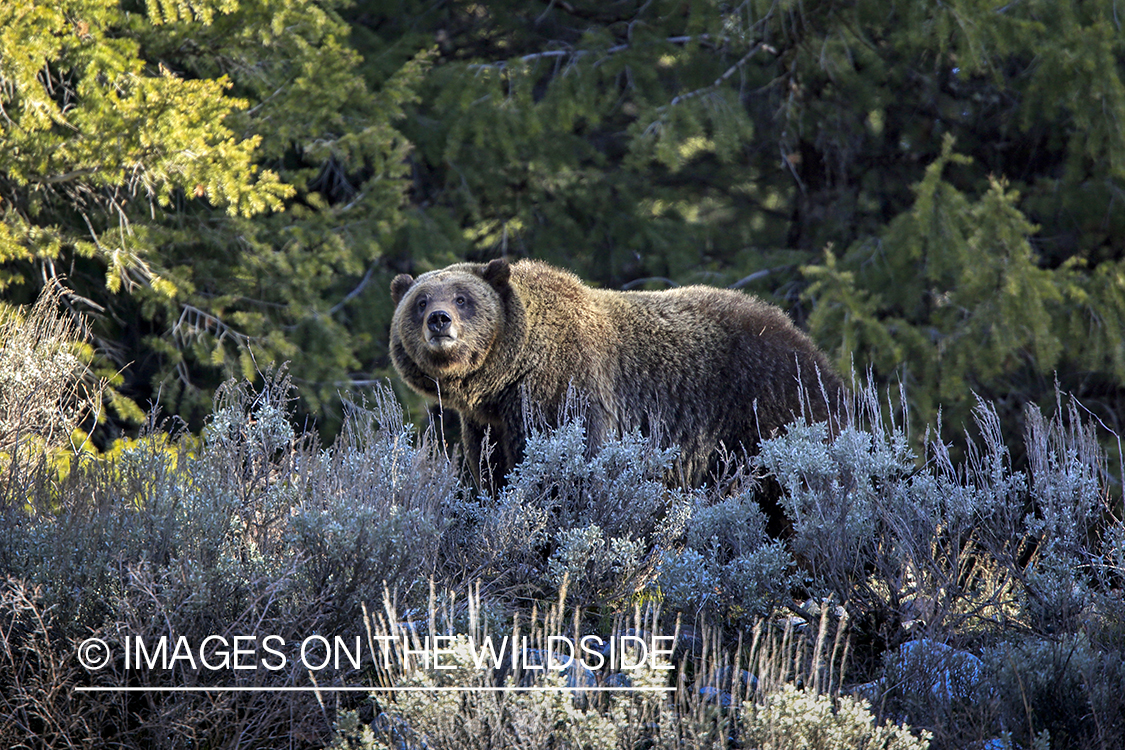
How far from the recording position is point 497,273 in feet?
20.5

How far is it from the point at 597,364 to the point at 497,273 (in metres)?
0.84

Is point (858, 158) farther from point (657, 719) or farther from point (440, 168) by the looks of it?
point (657, 719)

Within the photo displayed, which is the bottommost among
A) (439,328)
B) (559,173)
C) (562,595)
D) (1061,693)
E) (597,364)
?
(1061,693)

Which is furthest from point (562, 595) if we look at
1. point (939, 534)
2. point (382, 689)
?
point (939, 534)

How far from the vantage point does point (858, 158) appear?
42.6 ft

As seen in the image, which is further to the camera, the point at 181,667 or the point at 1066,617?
the point at 1066,617

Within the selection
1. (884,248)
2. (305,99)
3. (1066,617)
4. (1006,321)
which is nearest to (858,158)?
(884,248)

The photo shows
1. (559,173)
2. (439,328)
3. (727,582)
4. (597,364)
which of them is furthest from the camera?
(559,173)

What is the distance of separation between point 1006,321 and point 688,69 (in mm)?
5510

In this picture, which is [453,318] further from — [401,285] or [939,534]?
[939,534]

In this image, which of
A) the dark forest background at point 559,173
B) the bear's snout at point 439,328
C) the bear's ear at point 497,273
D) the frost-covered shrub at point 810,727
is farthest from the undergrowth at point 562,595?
the dark forest background at point 559,173

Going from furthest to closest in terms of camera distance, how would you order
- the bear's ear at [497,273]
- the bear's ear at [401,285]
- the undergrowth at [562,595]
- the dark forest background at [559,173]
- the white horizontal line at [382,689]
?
1. the dark forest background at [559,173]
2. the bear's ear at [401,285]
3. the bear's ear at [497,273]
4. the undergrowth at [562,595]
5. the white horizontal line at [382,689]

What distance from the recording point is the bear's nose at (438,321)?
19.3 feet

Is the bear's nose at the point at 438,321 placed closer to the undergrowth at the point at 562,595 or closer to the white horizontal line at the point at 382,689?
the undergrowth at the point at 562,595
